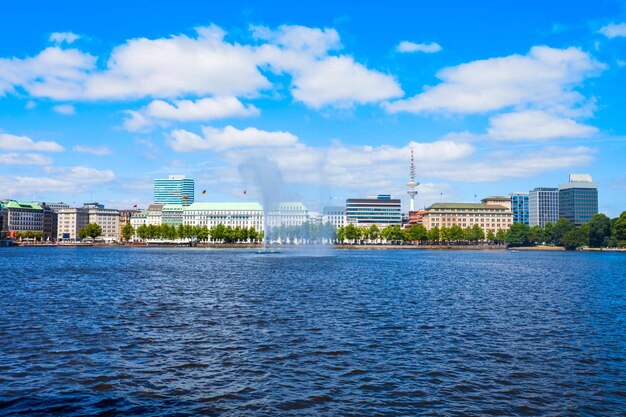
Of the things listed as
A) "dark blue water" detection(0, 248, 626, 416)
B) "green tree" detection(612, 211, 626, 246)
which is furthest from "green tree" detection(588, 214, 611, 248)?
"dark blue water" detection(0, 248, 626, 416)

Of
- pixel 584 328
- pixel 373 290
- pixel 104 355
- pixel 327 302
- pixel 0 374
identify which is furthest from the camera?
pixel 373 290

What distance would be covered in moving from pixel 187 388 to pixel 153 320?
42.0 feet

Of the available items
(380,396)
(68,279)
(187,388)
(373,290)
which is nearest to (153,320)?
(187,388)

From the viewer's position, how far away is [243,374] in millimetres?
18781

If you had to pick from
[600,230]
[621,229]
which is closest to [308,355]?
[621,229]

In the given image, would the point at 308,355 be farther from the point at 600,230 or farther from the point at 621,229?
the point at 600,230

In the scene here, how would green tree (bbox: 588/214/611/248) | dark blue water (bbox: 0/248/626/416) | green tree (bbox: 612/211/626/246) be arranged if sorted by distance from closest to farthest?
1. dark blue water (bbox: 0/248/626/416)
2. green tree (bbox: 612/211/626/246)
3. green tree (bbox: 588/214/611/248)

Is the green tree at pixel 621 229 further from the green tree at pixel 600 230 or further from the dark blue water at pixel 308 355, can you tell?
the dark blue water at pixel 308 355


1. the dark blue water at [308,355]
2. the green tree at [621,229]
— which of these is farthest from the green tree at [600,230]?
the dark blue water at [308,355]

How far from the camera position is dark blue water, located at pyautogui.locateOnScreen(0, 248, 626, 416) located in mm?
15969

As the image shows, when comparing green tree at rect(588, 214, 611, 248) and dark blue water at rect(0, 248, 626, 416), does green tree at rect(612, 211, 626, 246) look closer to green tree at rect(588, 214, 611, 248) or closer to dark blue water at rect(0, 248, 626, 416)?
green tree at rect(588, 214, 611, 248)

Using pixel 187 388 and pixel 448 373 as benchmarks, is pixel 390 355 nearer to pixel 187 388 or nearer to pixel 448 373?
pixel 448 373

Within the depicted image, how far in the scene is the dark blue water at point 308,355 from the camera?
15969mm

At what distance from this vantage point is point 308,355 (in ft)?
70.4
